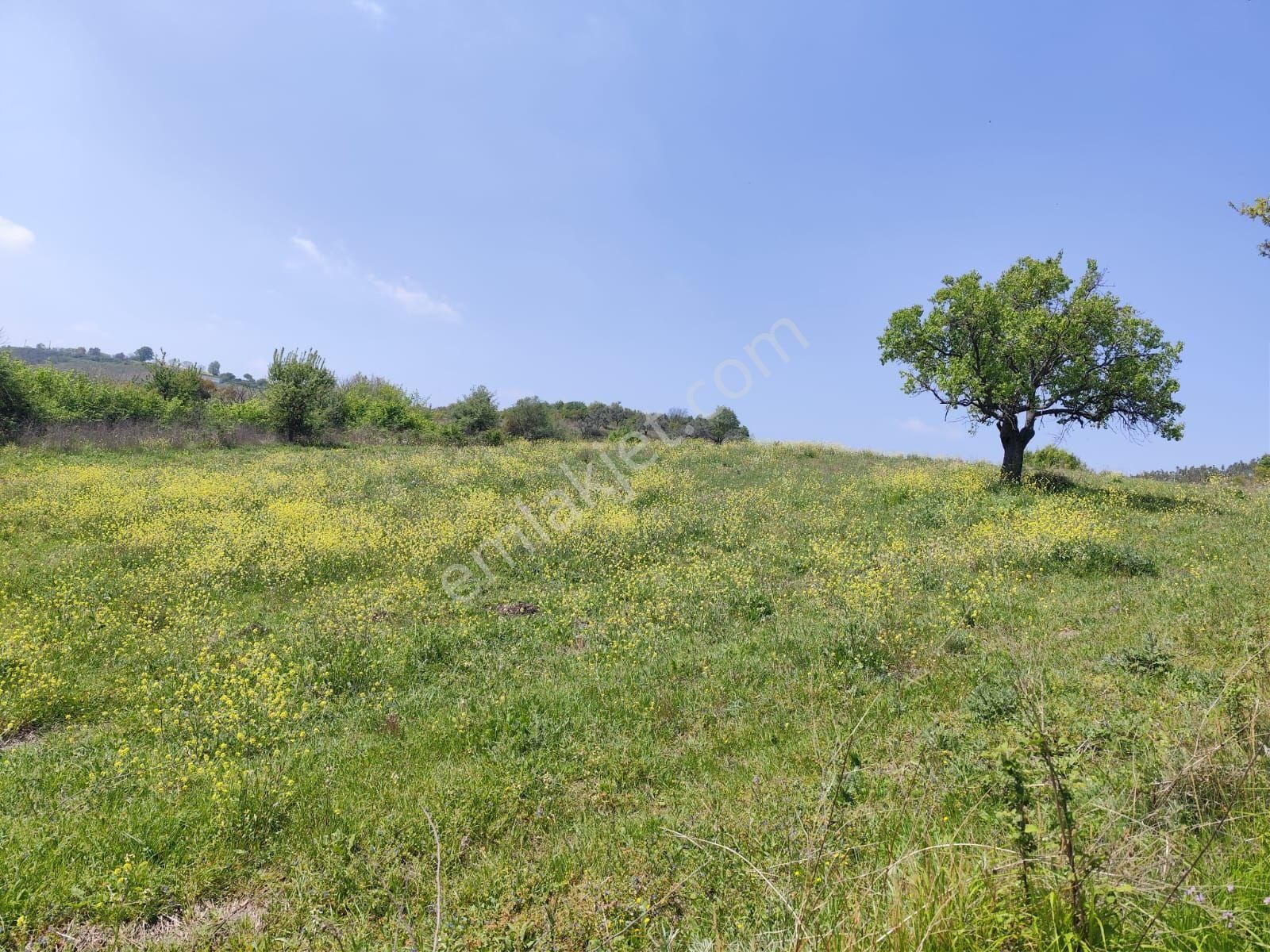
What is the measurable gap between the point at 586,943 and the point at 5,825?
16.7ft

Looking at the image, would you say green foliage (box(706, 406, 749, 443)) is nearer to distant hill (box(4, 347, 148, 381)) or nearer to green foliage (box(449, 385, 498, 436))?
green foliage (box(449, 385, 498, 436))

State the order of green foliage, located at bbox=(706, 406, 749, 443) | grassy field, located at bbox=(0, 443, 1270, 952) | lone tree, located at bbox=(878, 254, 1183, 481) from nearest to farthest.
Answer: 1. grassy field, located at bbox=(0, 443, 1270, 952)
2. lone tree, located at bbox=(878, 254, 1183, 481)
3. green foliage, located at bbox=(706, 406, 749, 443)

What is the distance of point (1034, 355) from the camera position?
18953mm

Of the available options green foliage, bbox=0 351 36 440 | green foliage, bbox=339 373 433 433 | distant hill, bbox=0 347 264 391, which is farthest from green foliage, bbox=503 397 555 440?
distant hill, bbox=0 347 264 391

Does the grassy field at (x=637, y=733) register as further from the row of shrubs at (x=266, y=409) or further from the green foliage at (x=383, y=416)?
the green foliage at (x=383, y=416)

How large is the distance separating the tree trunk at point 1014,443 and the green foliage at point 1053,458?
45.7ft

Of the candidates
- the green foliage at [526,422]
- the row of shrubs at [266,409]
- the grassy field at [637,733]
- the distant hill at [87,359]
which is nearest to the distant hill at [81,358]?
the distant hill at [87,359]

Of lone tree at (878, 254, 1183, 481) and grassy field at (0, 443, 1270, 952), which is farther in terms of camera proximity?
lone tree at (878, 254, 1183, 481)

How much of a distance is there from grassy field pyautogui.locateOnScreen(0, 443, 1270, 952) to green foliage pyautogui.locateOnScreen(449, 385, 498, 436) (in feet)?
99.9

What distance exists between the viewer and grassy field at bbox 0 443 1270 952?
2650 millimetres

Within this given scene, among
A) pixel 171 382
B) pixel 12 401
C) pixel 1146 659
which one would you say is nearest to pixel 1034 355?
pixel 1146 659

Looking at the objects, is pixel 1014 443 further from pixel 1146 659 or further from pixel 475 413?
pixel 475 413

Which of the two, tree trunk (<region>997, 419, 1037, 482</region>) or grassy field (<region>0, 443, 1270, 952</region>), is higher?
tree trunk (<region>997, 419, 1037, 482</region>)

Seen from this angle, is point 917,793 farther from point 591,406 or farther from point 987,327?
point 591,406
